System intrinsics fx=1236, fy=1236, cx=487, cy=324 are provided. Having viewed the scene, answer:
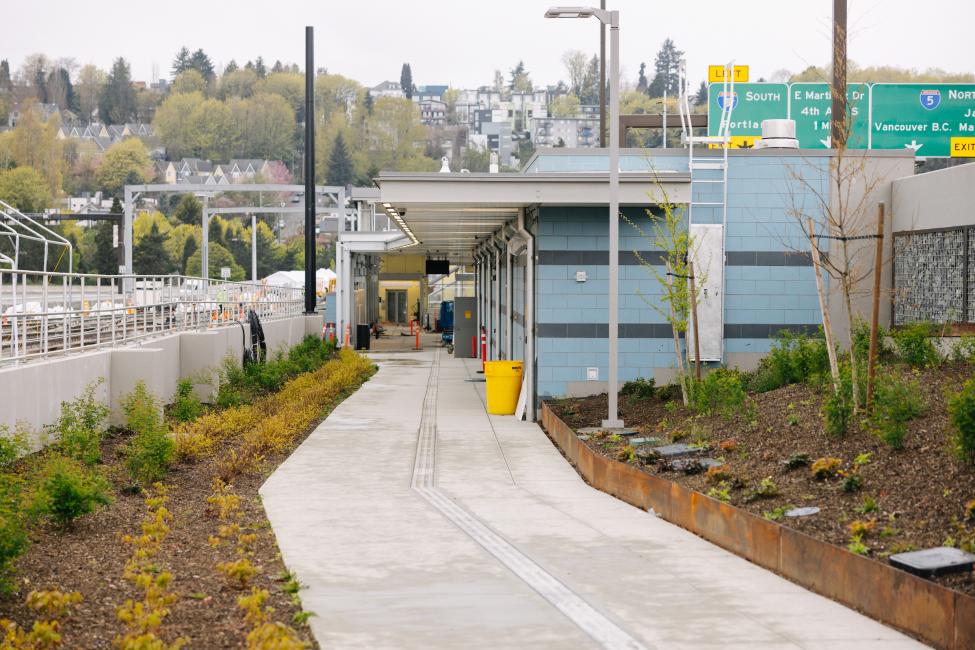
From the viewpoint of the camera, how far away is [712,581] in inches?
349

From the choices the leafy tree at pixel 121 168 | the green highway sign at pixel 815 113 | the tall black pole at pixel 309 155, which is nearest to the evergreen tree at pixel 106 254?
the leafy tree at pixel 121 168

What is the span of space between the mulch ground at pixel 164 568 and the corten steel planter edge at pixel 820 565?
139 inches

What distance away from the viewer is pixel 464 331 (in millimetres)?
40938

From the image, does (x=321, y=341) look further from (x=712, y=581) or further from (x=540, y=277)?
(x=712, y=581)

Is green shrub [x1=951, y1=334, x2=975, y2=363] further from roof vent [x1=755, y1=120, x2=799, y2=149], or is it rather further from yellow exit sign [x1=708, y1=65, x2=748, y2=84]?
yellow exit sign [x1=708, y1=65, x2=748, y2=84]

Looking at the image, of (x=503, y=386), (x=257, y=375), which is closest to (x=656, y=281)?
(x=503, y=386)

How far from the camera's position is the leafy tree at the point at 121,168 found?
5960 inches

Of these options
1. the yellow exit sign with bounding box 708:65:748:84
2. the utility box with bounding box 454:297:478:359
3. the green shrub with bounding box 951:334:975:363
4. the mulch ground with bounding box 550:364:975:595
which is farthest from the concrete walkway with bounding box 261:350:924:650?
the utility box with bounding box 454:297:478:359

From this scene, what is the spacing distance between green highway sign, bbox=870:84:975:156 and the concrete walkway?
64.2 feet

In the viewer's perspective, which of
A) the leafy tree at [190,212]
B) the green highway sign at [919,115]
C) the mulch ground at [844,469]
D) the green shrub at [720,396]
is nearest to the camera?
the mulch ground at [844,469]

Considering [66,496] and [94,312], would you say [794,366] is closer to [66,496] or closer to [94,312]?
[66,496]

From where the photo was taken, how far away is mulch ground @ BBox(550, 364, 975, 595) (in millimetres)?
8711

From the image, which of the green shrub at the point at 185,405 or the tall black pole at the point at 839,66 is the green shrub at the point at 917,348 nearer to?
the tall black pole at the point at 839,66

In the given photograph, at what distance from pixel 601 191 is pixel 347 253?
23.4 m
